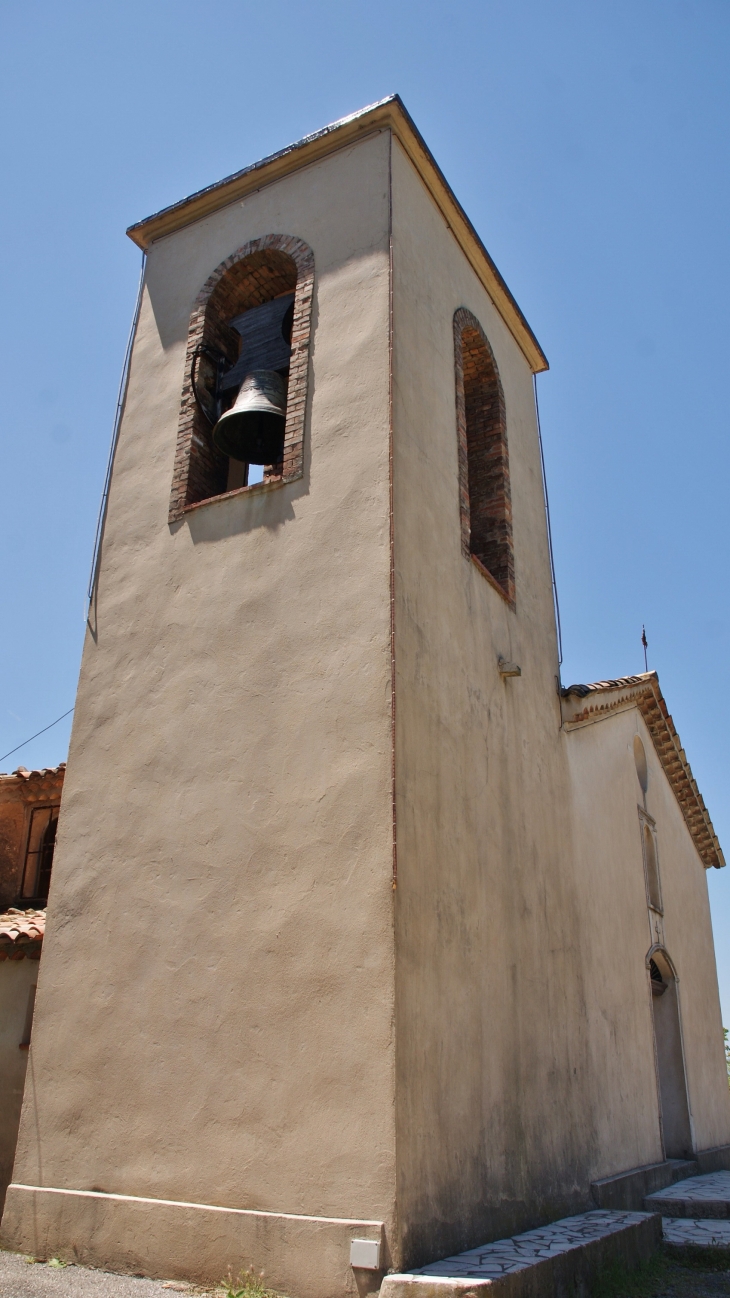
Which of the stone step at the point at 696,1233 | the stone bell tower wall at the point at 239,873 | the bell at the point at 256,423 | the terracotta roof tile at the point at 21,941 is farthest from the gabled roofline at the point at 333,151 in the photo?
the stone step at the point at 696,1233

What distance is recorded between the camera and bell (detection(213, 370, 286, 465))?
737 cm

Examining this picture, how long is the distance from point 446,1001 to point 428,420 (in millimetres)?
4115

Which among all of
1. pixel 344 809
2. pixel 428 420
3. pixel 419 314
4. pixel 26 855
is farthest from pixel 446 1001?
pixel 26 855

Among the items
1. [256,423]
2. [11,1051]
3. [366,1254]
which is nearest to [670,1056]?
[11,1051]

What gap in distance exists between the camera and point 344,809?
18.6 feet

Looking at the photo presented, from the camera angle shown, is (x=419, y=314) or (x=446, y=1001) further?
(x=419, y=314)

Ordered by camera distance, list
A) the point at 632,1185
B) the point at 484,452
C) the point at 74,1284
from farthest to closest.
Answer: the point at 484,452 → the point at 632,1185 → the point at 74,1284

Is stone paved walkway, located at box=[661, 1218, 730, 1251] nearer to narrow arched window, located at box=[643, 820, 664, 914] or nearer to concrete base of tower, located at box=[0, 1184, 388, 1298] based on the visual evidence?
concrete base of tower, located at box=[0, 1184, 388, 1298]

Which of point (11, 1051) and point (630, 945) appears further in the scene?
point (630, 945)

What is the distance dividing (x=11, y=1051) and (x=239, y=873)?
314cm

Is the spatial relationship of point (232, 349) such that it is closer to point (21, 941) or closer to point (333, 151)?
point (333, 151)

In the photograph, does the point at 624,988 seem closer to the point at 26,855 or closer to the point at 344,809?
the point at 344,809

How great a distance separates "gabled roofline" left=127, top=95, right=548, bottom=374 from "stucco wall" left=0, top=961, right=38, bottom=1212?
6570mm

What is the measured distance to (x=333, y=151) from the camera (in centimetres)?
815
